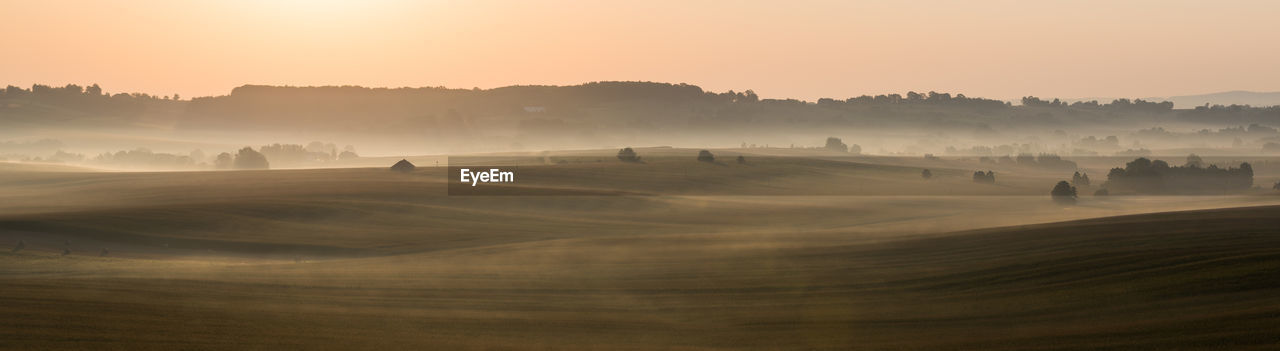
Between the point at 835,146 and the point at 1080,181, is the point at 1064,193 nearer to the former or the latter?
the point at 1080,181


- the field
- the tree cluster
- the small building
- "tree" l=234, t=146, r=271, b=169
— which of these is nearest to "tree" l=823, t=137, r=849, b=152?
the tree cluster

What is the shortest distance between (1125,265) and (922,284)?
189 inches

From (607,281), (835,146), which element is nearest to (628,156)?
(835,146)

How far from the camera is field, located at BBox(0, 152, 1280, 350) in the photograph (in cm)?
1911


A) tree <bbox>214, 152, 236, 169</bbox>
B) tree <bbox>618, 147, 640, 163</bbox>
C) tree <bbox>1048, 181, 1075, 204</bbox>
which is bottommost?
tree <bbox>1048, 181, 1075, 204</bbox>

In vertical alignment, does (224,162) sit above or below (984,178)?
above

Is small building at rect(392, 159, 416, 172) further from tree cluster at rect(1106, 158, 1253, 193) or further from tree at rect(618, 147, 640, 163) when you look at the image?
tree cluster at rect(1106, 158, 1253, 193)

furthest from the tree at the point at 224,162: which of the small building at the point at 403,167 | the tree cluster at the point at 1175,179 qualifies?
the tree cluster at the point at 1175,179

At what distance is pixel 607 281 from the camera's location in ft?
103

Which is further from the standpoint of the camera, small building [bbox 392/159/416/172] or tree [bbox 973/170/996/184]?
tree [bbox 973/170/996/184]

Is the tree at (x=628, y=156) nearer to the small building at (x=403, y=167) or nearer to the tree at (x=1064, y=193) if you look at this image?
the small building at (x=403, y=167)

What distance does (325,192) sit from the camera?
72.5 metres

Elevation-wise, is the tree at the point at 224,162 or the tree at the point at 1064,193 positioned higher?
the tree at the point at 224,162

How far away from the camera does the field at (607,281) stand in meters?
19.1
